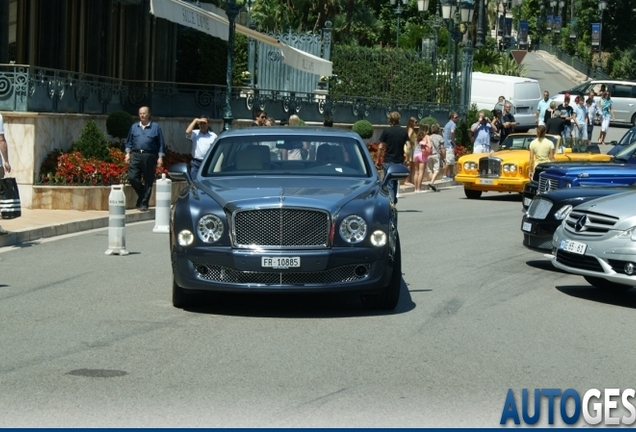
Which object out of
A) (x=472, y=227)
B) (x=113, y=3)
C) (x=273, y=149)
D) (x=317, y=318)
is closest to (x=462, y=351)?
(x=317, y=318)

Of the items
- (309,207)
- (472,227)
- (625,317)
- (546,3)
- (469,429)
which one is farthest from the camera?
(546,3)

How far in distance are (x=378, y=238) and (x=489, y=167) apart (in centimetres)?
1742

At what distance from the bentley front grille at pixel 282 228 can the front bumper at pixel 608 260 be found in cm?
323

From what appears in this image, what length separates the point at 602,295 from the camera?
45.8 ft

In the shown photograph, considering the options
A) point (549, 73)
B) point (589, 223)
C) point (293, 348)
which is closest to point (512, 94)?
point (589, 223)

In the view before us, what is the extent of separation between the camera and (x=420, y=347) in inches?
399

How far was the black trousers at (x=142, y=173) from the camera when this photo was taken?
74.4 feet

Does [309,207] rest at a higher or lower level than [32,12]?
lower

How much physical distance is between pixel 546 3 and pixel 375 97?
110832 mm

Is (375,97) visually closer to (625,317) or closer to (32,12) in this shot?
(32,12)

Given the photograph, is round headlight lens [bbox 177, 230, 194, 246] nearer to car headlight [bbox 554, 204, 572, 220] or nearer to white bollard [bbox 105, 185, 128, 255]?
white bollard [bbox 105, 185, 128, 255]

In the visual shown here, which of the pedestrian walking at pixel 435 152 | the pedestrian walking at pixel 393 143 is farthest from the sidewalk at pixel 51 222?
the pedestrian walking at pixel 435 152

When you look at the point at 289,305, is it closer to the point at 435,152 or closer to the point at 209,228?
the point at 209,228

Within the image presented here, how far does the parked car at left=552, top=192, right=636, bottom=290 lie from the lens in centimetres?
1276
